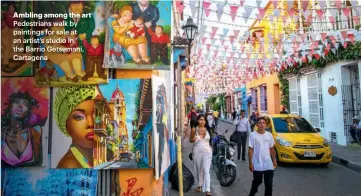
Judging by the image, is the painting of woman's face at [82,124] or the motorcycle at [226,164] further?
the motorcycle at [226,164]

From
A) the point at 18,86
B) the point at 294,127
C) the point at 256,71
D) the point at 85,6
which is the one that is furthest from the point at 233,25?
the point at 256,71

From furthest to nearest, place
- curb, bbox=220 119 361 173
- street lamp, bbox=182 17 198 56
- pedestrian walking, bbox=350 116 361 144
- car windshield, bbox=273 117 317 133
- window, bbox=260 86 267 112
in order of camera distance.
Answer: window, bbox=260 86 267 112 → pedestrian walking, bbox=350 116 361 144 → car windshield, bbox=273 117 317 133 → curb, bbox=220 119 361 173 → street lamp, bbox=182 17 198 56

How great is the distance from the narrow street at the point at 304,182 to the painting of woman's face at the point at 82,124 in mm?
2538

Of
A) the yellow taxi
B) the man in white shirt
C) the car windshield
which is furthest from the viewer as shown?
the car windshield

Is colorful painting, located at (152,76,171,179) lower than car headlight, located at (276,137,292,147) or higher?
higher

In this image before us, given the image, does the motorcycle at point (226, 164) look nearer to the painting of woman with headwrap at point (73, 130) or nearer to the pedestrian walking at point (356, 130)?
the painting of woman with headwrap at point (73, 130)

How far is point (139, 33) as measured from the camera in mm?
4707

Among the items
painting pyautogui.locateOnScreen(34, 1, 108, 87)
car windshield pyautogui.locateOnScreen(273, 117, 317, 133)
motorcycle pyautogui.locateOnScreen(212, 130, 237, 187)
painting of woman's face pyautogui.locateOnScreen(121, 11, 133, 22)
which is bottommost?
motorcycle pyautogui.locateOnScreen(212, 130, 237, 187)

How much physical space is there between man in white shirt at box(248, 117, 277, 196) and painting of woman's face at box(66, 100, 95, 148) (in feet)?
8.93

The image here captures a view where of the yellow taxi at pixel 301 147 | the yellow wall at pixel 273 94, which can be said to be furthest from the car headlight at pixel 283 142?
the yellow wall at pixel 273 94

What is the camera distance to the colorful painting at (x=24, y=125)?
4566mm

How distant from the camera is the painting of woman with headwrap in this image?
4.57 m

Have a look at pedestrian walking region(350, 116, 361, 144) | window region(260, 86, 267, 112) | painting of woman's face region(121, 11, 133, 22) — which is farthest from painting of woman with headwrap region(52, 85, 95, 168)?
window region(260, 86, 267, 112)

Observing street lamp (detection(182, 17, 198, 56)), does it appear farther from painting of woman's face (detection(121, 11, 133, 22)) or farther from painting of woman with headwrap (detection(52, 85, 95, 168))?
painting of woman with headwrap (detection(52, 85, 95, 168))
